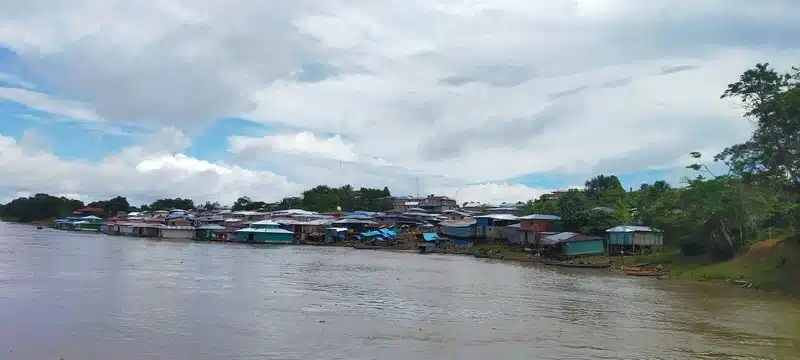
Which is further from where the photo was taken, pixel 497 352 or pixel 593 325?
pixel 593 325

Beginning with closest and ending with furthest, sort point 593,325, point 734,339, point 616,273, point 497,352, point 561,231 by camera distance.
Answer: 1. point 497,352
2. point 734,339
3. point 593,325
4. point 616,273
5. point 561,231

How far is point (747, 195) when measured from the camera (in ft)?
103

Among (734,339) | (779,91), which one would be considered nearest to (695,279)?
(779,91)

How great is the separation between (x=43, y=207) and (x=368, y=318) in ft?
380

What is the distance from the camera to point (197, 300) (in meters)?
19.0

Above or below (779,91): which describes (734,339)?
below

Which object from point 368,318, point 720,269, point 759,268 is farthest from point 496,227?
point 368,318

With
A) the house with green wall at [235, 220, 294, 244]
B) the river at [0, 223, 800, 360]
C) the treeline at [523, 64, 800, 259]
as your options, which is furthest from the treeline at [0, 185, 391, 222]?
the river at [0, 223, 800, 360]

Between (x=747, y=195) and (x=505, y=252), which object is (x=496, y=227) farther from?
(x=747, y=195)

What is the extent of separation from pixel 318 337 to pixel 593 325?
297 inches

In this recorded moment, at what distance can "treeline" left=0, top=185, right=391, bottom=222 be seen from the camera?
97.9 metres

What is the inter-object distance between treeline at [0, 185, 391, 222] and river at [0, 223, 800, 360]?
6884cm

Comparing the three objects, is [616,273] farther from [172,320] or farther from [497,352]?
[172,320]

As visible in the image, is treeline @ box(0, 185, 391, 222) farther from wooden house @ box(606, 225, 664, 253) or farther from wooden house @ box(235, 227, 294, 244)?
wooden house @ box(606, 225, 664, 253)
